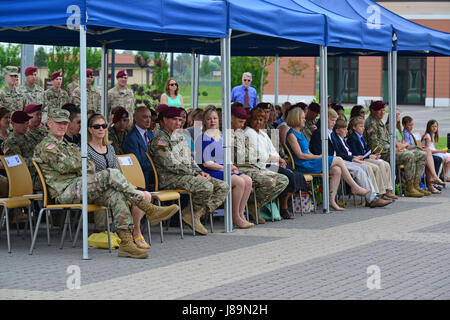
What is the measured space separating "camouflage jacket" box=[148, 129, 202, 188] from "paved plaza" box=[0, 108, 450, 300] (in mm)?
720

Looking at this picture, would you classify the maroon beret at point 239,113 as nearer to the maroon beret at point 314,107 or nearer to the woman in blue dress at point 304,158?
the woman in blue dress at point 304,158

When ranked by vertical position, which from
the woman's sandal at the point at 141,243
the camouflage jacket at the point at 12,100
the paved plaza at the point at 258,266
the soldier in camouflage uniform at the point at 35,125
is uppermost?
the camouflage jacket at the point at 12,100

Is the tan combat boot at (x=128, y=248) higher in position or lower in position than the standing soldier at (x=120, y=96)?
lower

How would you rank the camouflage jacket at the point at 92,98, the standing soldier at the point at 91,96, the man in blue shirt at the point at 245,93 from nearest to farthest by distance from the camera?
1. the standing soldier at the point at 91,96
2. the camouflage jacket at the point at 92,98
3. the man in blue shirt at the point at 245,93

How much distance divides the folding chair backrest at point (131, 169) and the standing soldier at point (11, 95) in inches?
173

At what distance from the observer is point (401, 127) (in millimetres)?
15180

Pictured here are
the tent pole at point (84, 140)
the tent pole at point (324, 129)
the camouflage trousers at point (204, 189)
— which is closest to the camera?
the tent pole at point (84, 140)

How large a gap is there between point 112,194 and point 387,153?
23.0 ft

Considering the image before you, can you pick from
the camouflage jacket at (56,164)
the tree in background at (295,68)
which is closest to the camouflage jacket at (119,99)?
the camouflage jacket at (56,164)

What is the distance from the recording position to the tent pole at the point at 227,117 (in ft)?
33.2

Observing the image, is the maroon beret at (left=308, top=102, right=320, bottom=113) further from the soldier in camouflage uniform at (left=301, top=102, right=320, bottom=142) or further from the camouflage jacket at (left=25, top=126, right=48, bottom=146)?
the camouflage jacket at (left=25, top=126, right=48, bottom=146)

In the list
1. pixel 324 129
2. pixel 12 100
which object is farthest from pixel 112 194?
pixel 12 100
